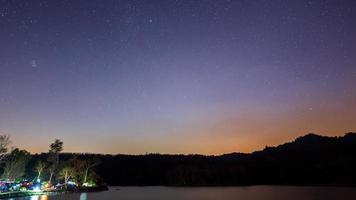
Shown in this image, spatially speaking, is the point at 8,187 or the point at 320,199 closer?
the point at 8,187

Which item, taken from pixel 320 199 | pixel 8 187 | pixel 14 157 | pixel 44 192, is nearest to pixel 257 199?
pixel 320 199

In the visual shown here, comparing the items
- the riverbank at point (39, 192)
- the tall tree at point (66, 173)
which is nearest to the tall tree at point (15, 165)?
the riverbank at point (39, 192)

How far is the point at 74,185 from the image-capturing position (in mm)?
125625

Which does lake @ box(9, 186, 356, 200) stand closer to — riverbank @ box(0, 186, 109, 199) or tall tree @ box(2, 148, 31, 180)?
riverbank @ box(0, 186, 109, 199)

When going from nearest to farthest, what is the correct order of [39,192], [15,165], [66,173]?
[39,192] → [15,165] → [66,173]

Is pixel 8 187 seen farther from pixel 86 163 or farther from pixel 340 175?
pixel 340 175

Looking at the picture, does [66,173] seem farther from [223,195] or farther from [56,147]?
[223,195]

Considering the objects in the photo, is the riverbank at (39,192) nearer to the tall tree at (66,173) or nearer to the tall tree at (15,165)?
the tall tree at (66,173)

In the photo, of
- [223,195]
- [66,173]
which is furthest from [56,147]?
[223,195]

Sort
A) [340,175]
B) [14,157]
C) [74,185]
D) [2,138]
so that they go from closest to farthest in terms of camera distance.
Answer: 1. [2,138]
2. [14,157]
3. [74,185]
4. [340,175]

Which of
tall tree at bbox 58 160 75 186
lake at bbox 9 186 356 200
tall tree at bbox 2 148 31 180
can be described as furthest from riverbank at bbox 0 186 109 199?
tall tree at bbox 2 148 31 180

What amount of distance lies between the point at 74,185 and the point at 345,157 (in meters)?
134

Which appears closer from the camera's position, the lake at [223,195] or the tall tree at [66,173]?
the lake at [223,195]

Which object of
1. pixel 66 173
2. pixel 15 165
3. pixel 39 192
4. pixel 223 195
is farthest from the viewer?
pixel 66 173
